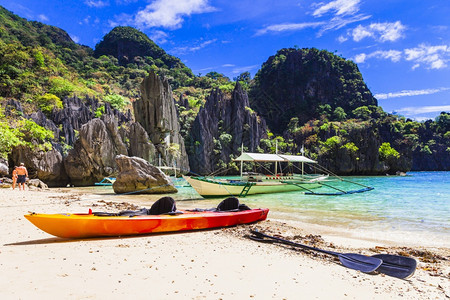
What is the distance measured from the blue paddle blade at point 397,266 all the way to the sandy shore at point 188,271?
0.15 meters

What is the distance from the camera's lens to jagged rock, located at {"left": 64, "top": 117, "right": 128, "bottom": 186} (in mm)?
30891

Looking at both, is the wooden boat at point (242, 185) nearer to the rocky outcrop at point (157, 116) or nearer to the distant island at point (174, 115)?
the distant island at point (174, 115)

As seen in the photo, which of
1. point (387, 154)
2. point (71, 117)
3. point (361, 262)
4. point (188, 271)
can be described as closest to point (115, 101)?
point (71, 117)

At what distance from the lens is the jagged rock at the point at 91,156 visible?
30.9 meters

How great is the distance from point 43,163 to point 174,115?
26.5 meters

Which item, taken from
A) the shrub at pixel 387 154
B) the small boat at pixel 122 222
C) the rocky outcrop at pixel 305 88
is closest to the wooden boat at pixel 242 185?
the small boat at pixel 122 222

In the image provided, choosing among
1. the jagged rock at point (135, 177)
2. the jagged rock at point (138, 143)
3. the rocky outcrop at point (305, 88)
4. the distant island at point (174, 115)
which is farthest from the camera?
the rocky outcrop at point (305, 88)

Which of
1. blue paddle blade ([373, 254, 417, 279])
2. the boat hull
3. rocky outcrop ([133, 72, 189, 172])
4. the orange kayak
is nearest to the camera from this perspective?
blue paddle blade ([373, 254, 417, 279])

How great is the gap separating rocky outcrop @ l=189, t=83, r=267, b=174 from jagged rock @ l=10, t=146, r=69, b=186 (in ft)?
99.4

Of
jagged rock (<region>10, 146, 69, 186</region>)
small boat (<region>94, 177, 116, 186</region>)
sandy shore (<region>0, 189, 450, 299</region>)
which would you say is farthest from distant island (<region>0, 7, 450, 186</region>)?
sandy shore (<region>0, 189, 450, 299</region>)

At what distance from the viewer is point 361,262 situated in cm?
520

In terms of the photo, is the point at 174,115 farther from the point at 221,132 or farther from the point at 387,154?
the point at 387,154

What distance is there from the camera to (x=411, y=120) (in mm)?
99375

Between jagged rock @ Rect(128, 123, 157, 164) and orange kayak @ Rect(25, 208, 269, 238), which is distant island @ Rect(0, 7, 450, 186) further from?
orange kayak @ Rect(25, 208, 269, 238)
